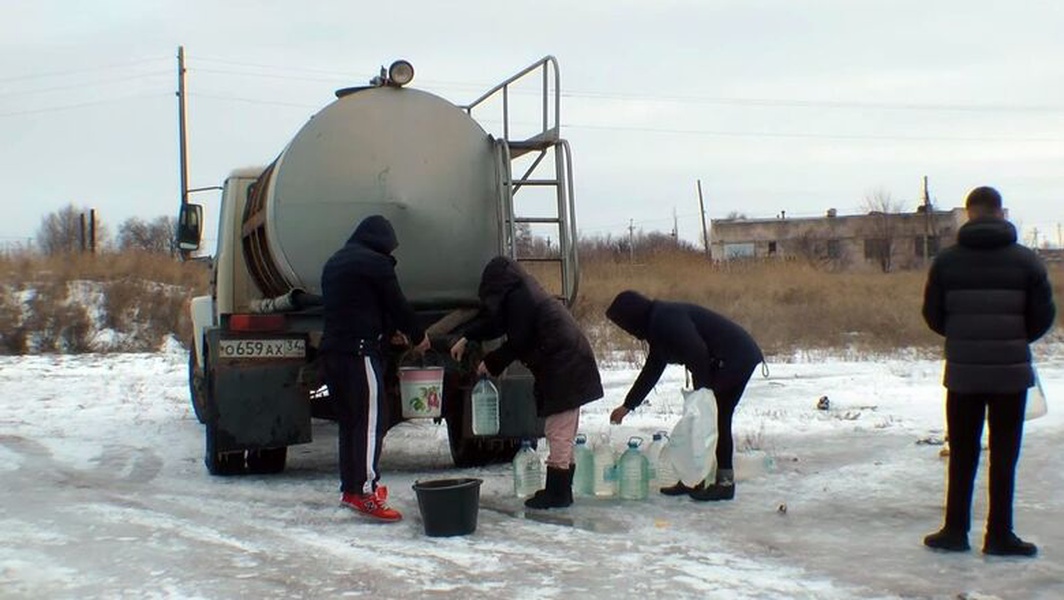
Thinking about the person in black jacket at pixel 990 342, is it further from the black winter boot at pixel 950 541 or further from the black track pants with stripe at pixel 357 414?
the black track pants with stripe at pixel 357 414

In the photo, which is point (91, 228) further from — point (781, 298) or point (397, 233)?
point (397, 233)

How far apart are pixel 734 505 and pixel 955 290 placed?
7.26 ft

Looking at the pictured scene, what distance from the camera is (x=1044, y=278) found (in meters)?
5.74

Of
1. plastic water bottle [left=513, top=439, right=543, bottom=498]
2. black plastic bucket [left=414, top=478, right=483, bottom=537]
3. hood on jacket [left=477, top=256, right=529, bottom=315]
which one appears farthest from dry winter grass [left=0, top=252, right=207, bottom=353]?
black plastic bucket [left=414, top=478, right=483, bottom=537]

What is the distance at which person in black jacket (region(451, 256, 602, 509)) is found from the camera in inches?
281

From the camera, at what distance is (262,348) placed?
818cm

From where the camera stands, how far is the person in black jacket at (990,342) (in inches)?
226

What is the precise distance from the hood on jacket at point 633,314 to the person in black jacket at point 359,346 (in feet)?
4.50

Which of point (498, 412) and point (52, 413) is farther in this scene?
point (52, 413)

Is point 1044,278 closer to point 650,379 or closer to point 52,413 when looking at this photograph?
point 650,379

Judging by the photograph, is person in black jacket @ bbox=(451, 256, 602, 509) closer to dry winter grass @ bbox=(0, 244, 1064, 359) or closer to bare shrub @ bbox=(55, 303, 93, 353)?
dry winter grass @ bbox=(0, 244, 1064, 359)

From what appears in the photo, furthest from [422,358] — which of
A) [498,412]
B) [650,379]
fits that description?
[650,379]

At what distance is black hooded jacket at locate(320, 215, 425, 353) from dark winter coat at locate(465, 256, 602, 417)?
62 centimetres

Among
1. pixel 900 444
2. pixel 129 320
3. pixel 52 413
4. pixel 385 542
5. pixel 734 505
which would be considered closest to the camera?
pixel 385 542
